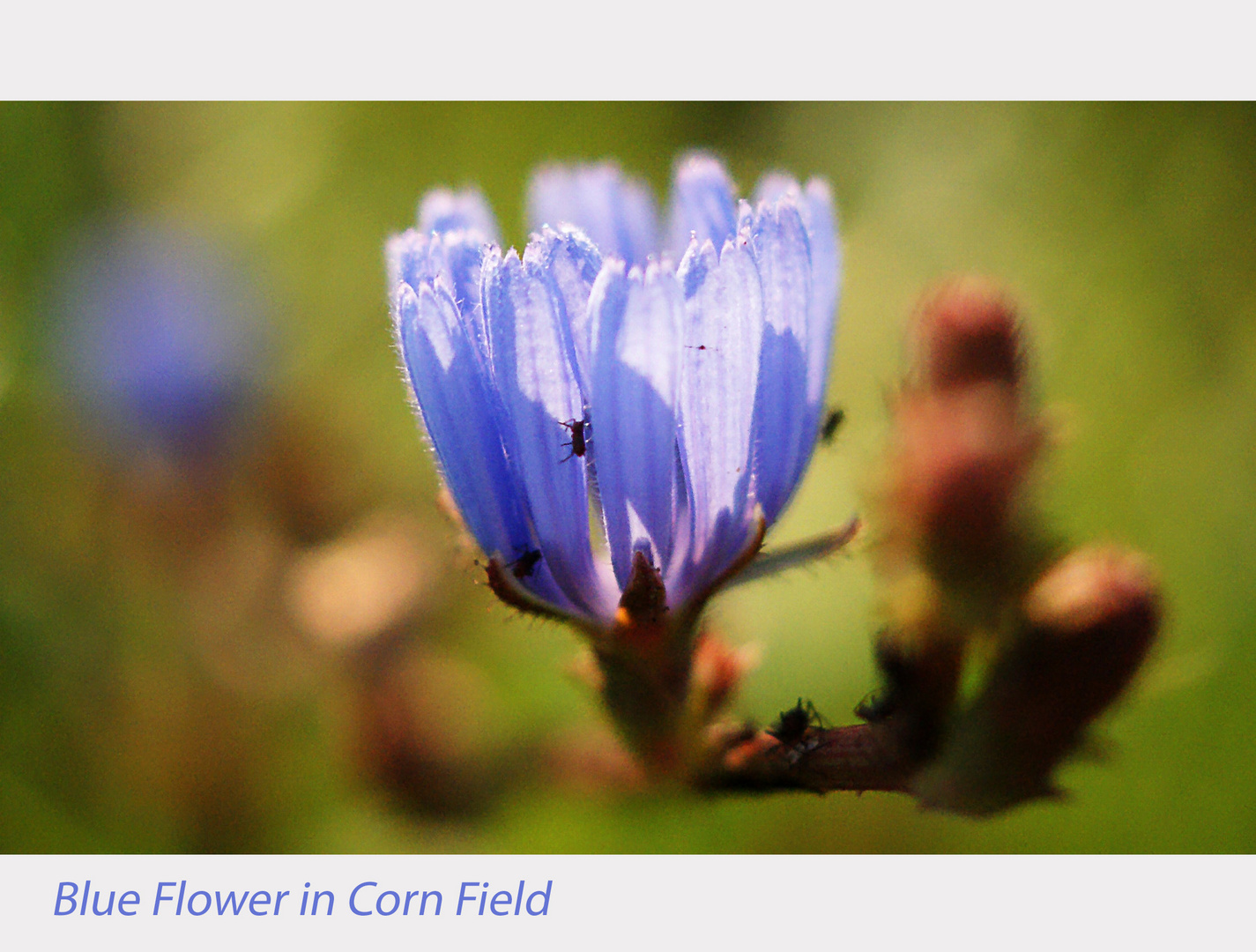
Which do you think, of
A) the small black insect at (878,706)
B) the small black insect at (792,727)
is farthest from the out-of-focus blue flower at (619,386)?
the small black insect at (878,706)

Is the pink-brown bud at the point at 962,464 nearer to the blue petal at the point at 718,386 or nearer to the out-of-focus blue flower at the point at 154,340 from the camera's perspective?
the blue petal at the point at 718,386

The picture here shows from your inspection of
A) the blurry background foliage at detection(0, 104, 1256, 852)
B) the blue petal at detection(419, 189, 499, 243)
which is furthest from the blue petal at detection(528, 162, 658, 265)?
the blurry background foliage at detection(0, 104, 1256, 852)

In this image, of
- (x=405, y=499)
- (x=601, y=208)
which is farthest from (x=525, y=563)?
(x=405, y=499)

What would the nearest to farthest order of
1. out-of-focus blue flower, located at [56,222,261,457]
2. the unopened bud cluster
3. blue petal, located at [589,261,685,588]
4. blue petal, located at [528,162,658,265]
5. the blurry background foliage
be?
blue petal, located at [589,261,685,588]
the unopened bud cluster
blue petal, located at [528,162,658,265]
the blurry background foliage
out-of-focus blue flower, located at [56,222,261,457]

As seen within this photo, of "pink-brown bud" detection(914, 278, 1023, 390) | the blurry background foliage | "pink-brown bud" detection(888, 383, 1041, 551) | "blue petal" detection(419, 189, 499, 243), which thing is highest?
"blue petal" detection(419, 189, 499, 243)

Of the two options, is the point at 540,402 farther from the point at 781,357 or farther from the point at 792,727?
the point at 792,727

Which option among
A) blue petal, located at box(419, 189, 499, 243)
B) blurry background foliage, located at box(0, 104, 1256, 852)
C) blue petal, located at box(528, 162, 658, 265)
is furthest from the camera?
blurry background foliage, located at box(0, 104, 1256, 852)

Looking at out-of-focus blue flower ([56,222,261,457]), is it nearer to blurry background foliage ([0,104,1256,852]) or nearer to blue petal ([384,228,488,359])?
blurry background foliage ([0,104,1256,852])
